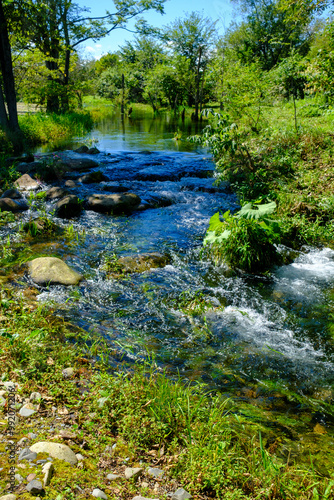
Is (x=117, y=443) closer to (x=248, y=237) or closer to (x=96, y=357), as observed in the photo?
(x=96, y=357)

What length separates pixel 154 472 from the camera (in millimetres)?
2047

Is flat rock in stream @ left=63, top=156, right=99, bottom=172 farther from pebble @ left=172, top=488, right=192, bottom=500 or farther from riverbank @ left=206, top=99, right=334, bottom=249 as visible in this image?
pebble @ left=172, top=488, right=192, bottom=500

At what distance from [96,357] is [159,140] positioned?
17620 mm

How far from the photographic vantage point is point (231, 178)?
9.79 metres

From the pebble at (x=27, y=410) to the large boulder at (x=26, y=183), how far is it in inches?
318

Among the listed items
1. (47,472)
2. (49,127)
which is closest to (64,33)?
(49,127)

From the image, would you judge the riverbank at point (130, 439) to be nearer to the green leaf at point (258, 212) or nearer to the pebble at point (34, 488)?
the pebble at point (34, 488)

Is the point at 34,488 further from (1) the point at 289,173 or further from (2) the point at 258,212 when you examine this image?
(1) the point at 289,173

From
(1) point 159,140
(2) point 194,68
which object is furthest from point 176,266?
(2) point 194,68

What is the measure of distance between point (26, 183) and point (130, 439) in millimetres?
8848

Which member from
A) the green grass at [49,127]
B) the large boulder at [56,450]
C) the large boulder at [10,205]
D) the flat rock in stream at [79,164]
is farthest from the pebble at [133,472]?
the green grass at [49,127]

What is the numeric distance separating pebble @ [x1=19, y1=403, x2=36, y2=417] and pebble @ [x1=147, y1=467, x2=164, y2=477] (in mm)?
935

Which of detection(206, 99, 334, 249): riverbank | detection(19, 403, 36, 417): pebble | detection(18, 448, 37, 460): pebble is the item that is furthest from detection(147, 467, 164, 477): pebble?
detection(206, 99, 334, 249): riverbank

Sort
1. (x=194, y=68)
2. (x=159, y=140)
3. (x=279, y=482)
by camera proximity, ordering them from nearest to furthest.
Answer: (x=279, y=482) → (x=159, y=140) → (x=194, y=68)
